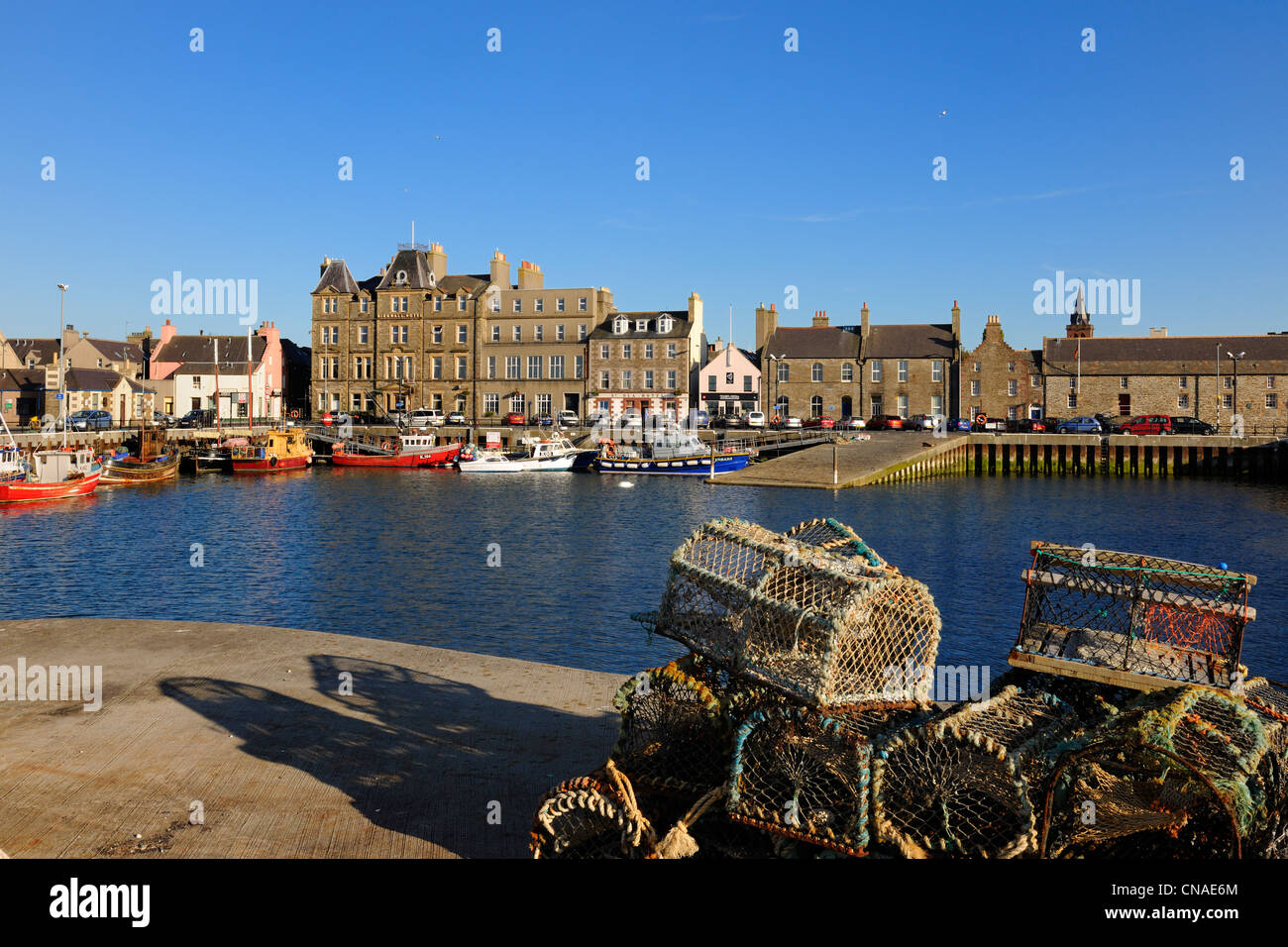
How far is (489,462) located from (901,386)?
35.2 metres

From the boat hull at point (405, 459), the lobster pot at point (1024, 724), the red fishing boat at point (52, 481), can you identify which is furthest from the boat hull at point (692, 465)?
the lobster pot at point (1024, 724)

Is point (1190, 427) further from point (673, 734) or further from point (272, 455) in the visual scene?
point (673, 734)

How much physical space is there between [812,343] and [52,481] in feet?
186

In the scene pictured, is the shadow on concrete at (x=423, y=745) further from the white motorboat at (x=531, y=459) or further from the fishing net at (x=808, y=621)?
the white motorboat at (x=531, y=459)

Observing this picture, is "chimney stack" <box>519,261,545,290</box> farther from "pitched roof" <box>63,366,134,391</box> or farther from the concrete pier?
the concrete pier

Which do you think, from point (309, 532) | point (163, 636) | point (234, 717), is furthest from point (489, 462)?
point (234, 717)

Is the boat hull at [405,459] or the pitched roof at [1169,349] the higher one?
the pitched roof at [1169,349]

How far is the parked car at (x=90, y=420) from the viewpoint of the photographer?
66625 mm

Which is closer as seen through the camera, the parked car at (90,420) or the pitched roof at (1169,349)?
the parked car at (90,420)

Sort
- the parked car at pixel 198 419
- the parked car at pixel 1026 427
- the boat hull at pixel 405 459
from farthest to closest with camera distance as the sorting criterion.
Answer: the parked car at pixel 198 419 < the parked car at pixel 1026 427 < the boat hull at pixel 405 459

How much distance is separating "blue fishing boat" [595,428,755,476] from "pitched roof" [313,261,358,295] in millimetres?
31257

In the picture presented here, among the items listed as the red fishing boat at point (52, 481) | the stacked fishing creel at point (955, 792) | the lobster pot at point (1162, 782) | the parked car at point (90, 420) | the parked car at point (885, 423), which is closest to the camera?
the lobster pot at point (1162, 782)

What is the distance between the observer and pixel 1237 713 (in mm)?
6578
